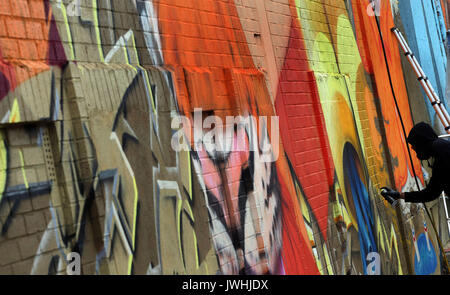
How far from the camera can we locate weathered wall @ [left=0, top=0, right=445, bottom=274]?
4.64 meters

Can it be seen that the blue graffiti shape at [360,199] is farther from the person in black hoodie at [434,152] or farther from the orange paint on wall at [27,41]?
the orange paint on wall at [27,41]

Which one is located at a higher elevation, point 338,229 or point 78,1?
point 78,1

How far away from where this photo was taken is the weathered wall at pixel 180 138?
464 cm

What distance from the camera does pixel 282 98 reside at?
7.90m

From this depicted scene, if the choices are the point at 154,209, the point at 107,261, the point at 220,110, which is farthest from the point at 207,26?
the point at 107,261

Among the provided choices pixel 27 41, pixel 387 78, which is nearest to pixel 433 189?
pixel 27 41

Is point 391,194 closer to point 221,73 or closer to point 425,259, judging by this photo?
point 221,73

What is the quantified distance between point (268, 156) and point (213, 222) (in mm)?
1371

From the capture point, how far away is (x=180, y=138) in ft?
19.4

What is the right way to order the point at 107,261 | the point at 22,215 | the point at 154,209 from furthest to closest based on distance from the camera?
the point at 154,209
the point at 107,261
the point at 22,215

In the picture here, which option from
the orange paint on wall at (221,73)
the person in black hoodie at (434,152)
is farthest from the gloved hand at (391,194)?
the orange paint on wall at (221,73)

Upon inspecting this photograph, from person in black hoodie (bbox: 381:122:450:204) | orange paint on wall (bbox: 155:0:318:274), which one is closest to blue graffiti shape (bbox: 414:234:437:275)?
orange paint on wall (bbox: 155:0:318:274)

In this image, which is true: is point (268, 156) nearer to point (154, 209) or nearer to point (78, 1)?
point (154, 209)

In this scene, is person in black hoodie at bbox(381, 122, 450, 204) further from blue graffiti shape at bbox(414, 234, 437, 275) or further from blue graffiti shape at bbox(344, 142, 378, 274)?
blue graffiti shape at bbox(414, 234, 437, 275)
